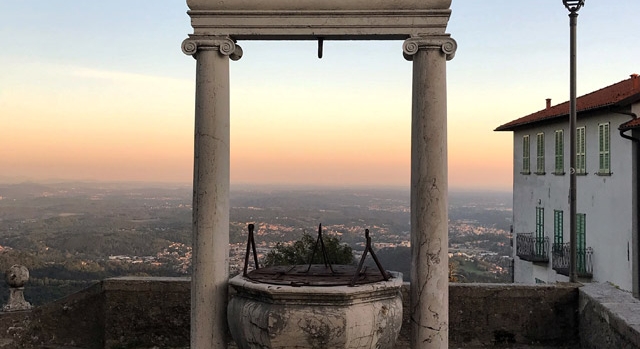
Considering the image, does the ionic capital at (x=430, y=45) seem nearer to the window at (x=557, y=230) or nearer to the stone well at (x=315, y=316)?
the stone well at (x=315, y=316)

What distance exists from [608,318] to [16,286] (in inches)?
328

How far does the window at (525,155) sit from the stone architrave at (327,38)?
867 inches

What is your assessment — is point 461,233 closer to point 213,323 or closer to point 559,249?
point 559,249

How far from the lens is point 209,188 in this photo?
6273 millimetres

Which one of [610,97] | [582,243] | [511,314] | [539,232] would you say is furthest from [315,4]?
[539,232]

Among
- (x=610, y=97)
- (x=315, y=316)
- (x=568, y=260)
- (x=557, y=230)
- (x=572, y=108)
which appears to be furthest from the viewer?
(x=557, y=230)

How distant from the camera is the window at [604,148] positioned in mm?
19438

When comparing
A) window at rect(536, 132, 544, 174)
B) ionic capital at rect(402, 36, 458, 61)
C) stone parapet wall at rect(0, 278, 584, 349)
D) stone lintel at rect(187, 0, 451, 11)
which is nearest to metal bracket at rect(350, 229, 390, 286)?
ionic capital at rect(402, 36, 458, 61)

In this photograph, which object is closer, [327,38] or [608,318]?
[327,38]

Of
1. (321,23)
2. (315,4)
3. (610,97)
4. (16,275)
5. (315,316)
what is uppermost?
(610,97)

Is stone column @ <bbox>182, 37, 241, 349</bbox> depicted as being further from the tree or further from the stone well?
the tree

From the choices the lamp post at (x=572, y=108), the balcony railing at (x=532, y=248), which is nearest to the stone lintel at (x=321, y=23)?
the lamp post at (x=572, y=108)

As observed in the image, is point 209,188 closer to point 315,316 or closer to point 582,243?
point 315,316

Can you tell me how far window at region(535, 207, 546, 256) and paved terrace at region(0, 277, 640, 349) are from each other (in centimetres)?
1659
